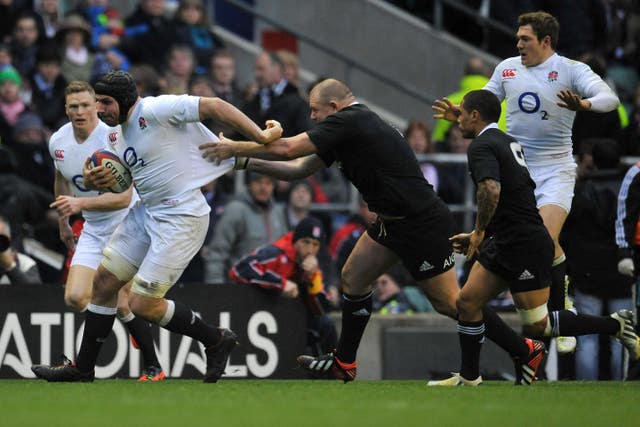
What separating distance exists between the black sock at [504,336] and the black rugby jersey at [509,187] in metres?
0.85

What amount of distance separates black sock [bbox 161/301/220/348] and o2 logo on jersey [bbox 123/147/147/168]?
3.47 feet

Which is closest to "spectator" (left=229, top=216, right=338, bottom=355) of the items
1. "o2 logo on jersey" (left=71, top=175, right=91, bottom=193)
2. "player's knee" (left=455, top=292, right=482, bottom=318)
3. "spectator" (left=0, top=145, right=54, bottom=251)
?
"o2 logo on jersey" (left=71, top=175, right=91, bottom=193)

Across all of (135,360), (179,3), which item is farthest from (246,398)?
(179,3)

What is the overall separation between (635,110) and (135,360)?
6.67 meters

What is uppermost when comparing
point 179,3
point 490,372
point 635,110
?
point 179,3

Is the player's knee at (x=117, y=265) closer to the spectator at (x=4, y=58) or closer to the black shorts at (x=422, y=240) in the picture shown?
the black shorts at (x=422, y=240)

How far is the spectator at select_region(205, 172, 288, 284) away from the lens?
15.8 meters

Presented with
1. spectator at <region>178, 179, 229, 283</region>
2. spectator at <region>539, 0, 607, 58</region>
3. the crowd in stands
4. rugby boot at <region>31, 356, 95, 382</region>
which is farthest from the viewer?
spectator at <region>539, 0, 607, 58</region>

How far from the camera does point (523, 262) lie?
11164 millimetres

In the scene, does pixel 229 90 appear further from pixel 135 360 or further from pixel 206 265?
pixel 135 360

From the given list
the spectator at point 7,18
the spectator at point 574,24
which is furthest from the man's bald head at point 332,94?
the spectator at point 574,24

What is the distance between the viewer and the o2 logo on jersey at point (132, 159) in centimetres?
1144

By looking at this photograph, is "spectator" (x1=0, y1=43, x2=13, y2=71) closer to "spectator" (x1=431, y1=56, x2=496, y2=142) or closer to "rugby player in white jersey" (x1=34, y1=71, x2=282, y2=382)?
"spectator" (x1=431, y1=56, x2=496, y2=142)

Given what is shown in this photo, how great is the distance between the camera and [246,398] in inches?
399
